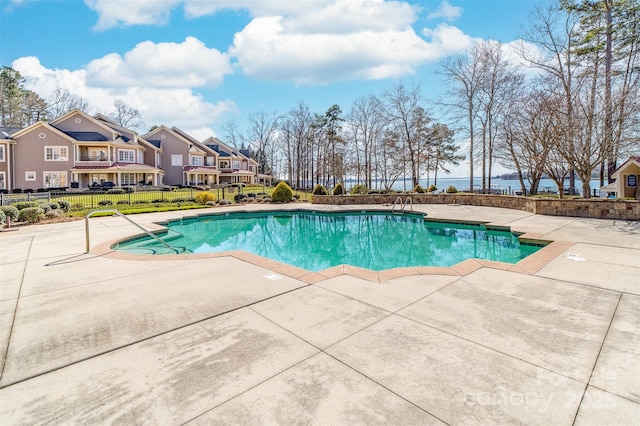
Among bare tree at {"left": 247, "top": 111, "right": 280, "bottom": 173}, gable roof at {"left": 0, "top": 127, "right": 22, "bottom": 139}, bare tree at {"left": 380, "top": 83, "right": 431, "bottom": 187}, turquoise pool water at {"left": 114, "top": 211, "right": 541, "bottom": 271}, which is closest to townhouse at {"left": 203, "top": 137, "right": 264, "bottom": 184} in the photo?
bare tree at {"left": 247, "top": 111, "right": 280, "bottom": 173}

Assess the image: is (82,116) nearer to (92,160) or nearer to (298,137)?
(92,160)

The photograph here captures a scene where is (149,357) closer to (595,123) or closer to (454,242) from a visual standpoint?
(454,242)

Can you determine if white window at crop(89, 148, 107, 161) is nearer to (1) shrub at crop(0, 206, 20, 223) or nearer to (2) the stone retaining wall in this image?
(1) shrub at crop(0, 206, 20, 223)

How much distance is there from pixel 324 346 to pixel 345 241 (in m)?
8.01

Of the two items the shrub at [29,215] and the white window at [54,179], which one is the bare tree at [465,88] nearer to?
the shrub at [29,215]

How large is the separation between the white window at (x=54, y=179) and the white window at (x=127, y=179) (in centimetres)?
441

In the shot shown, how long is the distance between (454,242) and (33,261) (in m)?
10.6

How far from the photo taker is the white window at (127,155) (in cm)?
3207

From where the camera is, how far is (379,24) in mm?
11578

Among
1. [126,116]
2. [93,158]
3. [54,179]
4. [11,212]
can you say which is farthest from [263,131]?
[11,212]

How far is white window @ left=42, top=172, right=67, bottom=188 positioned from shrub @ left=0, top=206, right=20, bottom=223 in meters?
20.5

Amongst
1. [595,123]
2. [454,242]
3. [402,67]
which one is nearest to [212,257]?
[454,242]

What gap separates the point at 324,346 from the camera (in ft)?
9.76

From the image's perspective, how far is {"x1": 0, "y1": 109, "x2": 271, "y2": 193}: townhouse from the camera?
90.5 feet
